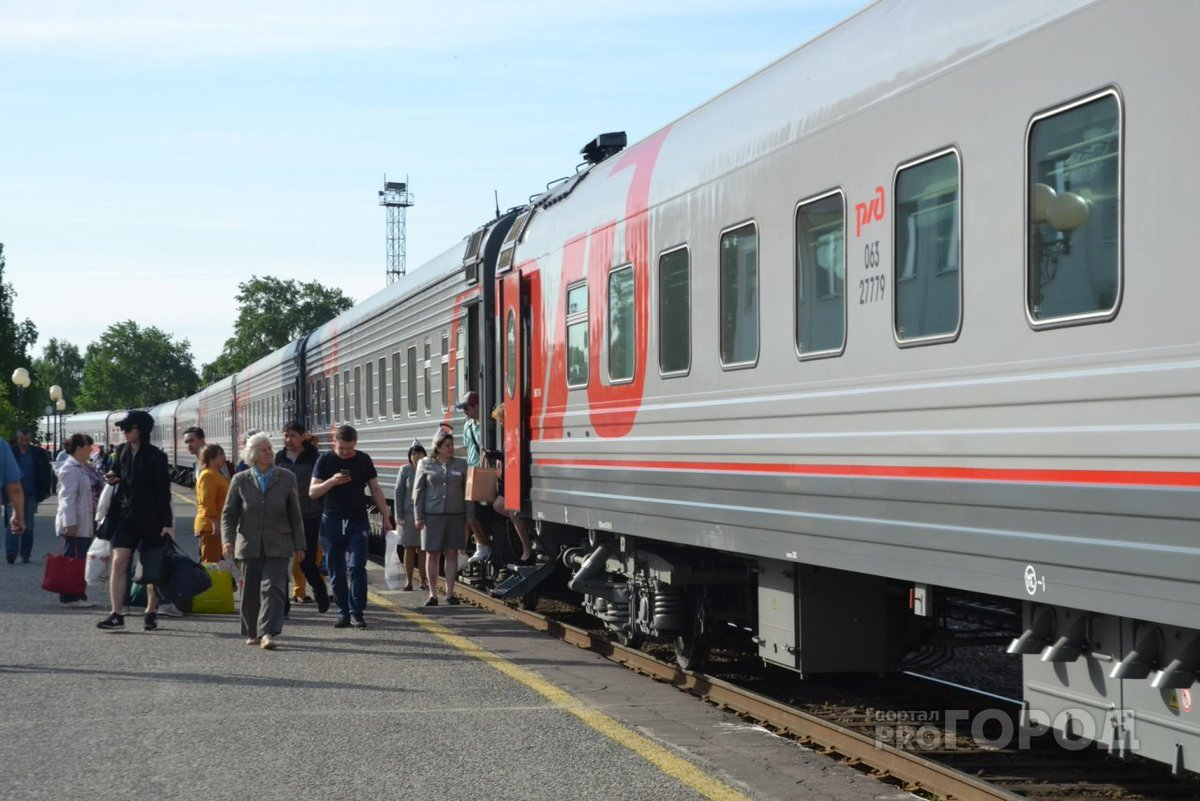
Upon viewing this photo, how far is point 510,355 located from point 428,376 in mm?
4956

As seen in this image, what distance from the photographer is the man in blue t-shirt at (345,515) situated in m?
13.6

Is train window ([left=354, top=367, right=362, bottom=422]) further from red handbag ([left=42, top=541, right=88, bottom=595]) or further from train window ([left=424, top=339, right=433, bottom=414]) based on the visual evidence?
red handbag ([left=42, top=541, right=88, bottom=595])

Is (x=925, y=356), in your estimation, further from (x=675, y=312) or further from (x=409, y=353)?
(x=409, y=353)

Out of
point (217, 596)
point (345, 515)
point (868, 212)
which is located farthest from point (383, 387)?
point (868, 212)

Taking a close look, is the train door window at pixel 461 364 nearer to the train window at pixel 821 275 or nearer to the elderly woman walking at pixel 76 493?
the elderly woman walking at pixel 76 493

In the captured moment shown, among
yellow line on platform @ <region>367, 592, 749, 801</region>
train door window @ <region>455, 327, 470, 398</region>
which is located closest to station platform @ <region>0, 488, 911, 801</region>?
yellow line on platform @ <region>367, 592, 749, 801</region>

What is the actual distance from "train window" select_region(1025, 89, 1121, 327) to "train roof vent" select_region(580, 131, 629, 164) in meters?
8.61

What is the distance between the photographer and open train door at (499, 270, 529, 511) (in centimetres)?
1283

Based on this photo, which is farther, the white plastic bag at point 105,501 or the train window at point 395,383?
the train window at point 395,383

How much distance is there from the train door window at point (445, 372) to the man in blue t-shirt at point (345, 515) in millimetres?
2993

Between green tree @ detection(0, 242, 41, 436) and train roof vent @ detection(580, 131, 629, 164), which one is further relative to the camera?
green tree @ detection(0, 242, 41, 436)

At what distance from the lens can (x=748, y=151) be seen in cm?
848

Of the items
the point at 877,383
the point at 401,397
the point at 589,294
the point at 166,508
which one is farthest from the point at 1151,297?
the point at 401,397

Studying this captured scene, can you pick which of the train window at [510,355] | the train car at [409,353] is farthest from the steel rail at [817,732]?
the train car at [409,353]
